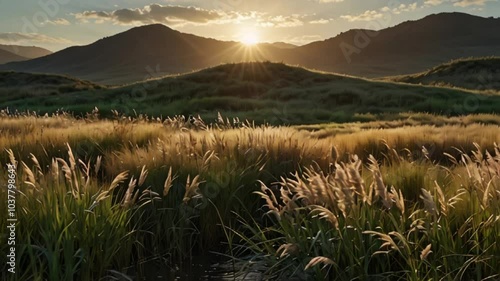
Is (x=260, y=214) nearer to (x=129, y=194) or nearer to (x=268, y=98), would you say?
(x=129, y=194)

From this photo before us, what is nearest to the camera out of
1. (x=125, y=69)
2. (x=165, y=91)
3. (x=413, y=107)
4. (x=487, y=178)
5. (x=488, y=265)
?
(x=488, y=265)

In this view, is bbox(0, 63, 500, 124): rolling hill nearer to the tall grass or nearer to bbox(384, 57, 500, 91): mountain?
bbox(384, 57, 500, 91): mountain

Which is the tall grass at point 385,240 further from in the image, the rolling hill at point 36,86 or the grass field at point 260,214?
the rolling hill at point 36,86

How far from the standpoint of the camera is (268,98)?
3600cm

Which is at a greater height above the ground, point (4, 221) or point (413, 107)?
point (4, 221)

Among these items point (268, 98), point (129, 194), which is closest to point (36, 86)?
point (268, 98)

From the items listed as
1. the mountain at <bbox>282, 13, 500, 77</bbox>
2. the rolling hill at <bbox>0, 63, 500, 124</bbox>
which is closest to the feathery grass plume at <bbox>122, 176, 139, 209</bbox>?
the rolling hill at <bbox>0, 63, 500, 124</bbox>

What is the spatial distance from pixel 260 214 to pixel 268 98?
30.3 metres

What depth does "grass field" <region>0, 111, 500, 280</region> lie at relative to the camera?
355 cm

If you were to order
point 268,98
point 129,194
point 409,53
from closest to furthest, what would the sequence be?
1. point 129,194
2. point 268,98
3. point 409,53

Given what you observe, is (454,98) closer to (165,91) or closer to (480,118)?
(480,118)

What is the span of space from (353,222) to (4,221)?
2.93 meters

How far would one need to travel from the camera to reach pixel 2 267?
384cm

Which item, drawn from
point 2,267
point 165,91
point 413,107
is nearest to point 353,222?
point 2,267
